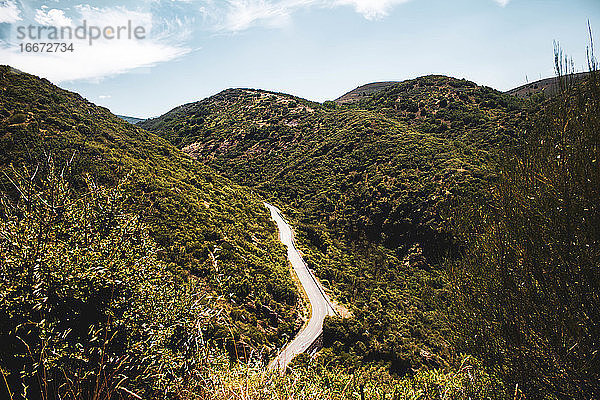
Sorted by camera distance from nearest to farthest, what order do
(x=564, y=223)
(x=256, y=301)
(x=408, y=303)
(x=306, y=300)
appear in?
(x=564, y=223), (x=256, y=301), (x=306, y=300), (x=408, y=303)

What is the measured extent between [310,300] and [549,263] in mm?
23034

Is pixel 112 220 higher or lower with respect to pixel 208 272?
higher

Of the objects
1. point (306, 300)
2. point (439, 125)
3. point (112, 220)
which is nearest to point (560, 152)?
point (112, 220)

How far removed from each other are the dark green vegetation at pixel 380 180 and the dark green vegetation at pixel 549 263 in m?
3.39

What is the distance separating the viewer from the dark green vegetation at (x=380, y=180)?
23.1m

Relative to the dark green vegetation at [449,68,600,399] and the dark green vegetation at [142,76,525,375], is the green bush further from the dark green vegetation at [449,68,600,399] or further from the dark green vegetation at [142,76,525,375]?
the dark green vegetation at [449,68,600,399]

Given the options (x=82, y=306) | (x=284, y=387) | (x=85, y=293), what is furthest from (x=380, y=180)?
(x=284, y=387)

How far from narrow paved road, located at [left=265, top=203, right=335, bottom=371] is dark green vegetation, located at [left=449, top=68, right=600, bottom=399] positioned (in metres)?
8.80

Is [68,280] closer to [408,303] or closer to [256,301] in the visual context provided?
[256,301]

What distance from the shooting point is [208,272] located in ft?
58.6

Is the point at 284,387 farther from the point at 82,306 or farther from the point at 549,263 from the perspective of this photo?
the point at 549,263

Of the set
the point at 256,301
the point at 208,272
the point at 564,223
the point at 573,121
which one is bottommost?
the point at 256,301

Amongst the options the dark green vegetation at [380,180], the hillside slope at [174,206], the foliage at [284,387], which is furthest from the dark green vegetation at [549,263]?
the hillside slope at [174,206]

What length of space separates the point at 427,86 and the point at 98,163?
73.6 metres
